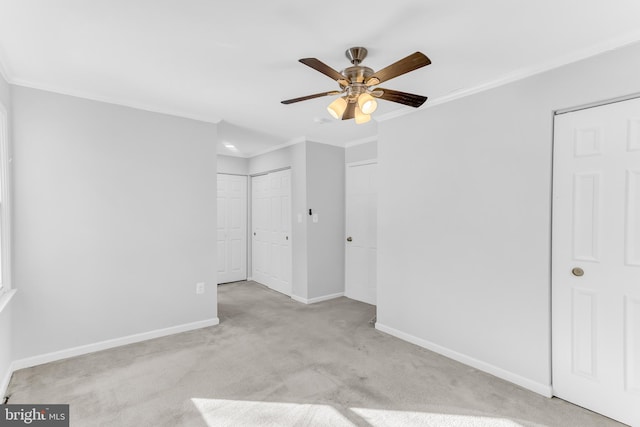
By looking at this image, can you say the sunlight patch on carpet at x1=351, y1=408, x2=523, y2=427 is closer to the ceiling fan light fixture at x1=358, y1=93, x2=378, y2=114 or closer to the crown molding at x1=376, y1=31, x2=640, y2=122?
the ceiling fan light fixture at x1=358, y1=93, x2=378, y2=114

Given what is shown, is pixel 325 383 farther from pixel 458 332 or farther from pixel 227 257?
pixel 227 257

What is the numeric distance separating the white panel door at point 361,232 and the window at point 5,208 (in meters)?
3.82

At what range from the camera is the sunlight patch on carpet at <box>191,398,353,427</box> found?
204 cm

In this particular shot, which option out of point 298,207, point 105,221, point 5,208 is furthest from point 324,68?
point 298,207

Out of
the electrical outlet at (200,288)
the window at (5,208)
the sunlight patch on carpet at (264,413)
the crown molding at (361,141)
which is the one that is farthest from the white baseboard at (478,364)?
the window at (5,208)

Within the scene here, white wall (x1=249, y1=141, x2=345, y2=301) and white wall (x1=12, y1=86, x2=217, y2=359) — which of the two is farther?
white wall (x1=249, y1=141, x2=345, y2=301)

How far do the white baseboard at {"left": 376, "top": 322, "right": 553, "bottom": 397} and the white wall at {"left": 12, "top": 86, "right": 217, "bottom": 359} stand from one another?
7.26ft

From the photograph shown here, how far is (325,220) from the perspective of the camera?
4863mm

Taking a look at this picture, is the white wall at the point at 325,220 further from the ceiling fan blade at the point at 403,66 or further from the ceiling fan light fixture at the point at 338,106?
the ceiling fan blade at the point at 403,66

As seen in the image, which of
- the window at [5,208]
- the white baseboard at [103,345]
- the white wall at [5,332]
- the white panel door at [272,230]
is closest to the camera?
the white wall at [5,332]

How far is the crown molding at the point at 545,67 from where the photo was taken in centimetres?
200

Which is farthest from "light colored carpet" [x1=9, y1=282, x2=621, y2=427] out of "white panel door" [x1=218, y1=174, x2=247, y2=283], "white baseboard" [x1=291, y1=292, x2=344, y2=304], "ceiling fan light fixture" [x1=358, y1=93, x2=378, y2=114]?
"white panel door" [x1=218, y1=174, x2=247, y2=283]

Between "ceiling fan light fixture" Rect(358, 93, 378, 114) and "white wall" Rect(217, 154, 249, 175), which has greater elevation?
"white wall" Rect(217, 154, 249, 175)

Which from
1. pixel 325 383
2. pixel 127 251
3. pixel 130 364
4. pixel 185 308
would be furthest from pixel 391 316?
pixel 127 251
